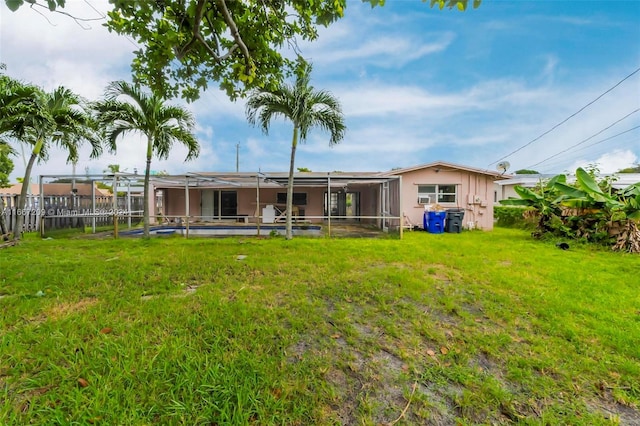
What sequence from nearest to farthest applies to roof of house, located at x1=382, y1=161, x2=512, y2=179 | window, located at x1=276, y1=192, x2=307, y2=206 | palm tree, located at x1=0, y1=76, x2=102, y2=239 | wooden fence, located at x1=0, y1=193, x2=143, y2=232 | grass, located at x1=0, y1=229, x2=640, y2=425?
grass, located at x1=0, y1=229, x2=640, y2=425 → palm tree, located at x1=0, y1=76, x2=102, y2=239 → wooden fence, located at x1=0, y1=193, x2=143, y2=232 → roof of house, located at x1=382, y1=161, x2=512, y2=179 → window, located at x1=276, y1=192, x2=307, y2=206

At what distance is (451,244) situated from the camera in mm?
9516

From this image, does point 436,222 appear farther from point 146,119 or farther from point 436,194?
point 146,119

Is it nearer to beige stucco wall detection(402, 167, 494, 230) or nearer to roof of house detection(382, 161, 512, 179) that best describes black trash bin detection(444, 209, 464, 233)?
beige stucco wall detection(402, 167, 494, 230)

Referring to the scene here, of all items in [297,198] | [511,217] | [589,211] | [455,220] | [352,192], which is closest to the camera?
[589,211]

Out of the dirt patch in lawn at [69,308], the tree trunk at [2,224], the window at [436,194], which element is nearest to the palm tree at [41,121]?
the tree trunk at [2,224]

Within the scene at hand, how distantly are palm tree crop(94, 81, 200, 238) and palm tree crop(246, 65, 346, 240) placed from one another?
2.67 metres

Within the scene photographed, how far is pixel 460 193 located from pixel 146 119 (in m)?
14.5

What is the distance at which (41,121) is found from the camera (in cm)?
879

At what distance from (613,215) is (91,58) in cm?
1743

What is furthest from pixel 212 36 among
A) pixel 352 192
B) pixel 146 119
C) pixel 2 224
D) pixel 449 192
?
pixel 352 192

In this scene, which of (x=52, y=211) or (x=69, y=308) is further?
(x=52, y=211)

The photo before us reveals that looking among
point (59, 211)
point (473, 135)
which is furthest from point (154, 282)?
point (473, 135)

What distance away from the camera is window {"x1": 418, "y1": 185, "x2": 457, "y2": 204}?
15.0 metres

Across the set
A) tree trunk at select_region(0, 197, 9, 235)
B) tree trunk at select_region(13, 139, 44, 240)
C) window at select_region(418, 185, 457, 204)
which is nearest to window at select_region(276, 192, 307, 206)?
window at select_region(418, 185, 457, 204)
